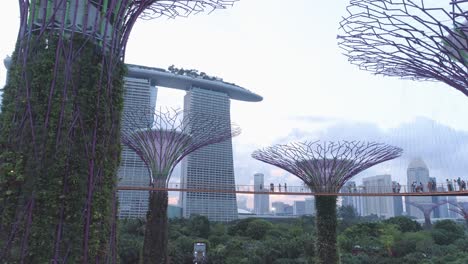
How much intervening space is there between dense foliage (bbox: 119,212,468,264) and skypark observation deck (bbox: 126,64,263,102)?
44.2m

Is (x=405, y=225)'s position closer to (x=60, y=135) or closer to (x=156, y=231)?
(x=156, y=231)

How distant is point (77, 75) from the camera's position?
228 inches

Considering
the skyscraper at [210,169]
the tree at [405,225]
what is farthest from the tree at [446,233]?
the skyscraper at [210,169]

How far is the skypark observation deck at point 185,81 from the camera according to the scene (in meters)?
71.8

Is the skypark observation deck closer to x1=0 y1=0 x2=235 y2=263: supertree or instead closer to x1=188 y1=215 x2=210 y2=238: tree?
x1=188 y1=215 x2=210 y2=238: tree

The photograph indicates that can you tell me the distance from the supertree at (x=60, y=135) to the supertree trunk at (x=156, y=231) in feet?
25.7

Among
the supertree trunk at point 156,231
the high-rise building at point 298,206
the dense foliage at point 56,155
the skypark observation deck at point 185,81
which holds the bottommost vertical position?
the high-rise building at point 298,206

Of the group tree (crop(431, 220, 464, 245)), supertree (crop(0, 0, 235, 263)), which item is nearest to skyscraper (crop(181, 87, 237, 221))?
tree (crop(431, 220, 464, 245))

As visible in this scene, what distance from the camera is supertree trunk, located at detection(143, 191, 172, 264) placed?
13.4 m

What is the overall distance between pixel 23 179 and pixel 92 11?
2932 mm

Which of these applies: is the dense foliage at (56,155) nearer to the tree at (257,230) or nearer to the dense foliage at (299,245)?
the dense foliage at (299,245)

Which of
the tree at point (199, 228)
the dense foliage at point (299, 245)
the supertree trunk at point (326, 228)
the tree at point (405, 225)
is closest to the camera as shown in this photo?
the supertree trunk at point (326, 228)

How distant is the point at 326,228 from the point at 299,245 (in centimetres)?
820

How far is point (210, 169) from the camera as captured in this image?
233ft
